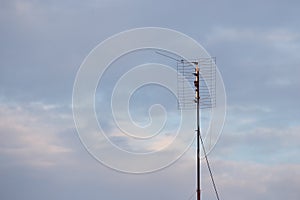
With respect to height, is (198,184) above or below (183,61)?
below

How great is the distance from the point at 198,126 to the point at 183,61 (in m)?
4.72

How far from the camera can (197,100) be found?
139 feet

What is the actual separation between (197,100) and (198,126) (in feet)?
6.09

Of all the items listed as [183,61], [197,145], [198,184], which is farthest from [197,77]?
[198,184]

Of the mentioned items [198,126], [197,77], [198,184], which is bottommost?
[198,184]

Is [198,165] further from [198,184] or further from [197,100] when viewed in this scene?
[197,100]

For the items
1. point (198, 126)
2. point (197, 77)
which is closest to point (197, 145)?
point (198, 126)

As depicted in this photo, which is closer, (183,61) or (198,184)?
(198,184)

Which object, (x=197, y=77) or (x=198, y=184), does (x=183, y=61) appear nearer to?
(x=197, y=77)

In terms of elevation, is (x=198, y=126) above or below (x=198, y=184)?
above

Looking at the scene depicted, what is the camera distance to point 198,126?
42.0m

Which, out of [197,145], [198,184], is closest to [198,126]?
[197,145]

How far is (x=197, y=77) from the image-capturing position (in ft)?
138

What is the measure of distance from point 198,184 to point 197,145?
281 centimetres
